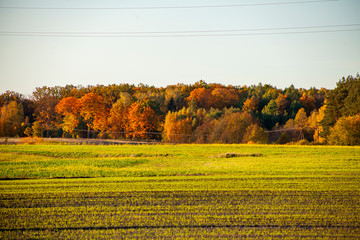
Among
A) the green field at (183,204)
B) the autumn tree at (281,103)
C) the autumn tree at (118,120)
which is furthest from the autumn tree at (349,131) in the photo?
the autumn tree at (118,120)

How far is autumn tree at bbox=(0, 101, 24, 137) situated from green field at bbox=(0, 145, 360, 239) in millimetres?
47397

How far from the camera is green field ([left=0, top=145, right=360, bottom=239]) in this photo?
9.22 meters

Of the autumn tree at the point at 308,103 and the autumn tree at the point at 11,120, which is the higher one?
the autumn tree at the point at 308,103

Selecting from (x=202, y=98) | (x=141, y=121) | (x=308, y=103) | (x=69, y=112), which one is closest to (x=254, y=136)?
(x=141, y=121)

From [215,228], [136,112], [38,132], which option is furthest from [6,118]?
[215,228]

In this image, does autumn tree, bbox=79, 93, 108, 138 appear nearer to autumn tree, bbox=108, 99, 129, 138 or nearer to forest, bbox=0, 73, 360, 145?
forest, bbox=0, 73, 360, 145

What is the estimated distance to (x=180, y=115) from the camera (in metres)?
71.1

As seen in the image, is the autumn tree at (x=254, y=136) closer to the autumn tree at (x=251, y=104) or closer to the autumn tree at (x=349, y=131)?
the autumn tree at (x=349, y=131)

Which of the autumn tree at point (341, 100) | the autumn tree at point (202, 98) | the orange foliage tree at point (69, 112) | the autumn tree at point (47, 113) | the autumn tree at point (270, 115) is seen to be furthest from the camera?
the autumn tree at point (202, 98)

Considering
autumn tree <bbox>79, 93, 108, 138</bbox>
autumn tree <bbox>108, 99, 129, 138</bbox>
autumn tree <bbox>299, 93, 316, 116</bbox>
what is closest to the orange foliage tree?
autumn tree <bbox>79, 93, 108, 138</bbox>

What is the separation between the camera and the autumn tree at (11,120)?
64131 mm

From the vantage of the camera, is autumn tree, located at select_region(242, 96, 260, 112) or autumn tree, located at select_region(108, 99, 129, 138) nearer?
autumn tree, located at select_region(108, 99, 129, 138)

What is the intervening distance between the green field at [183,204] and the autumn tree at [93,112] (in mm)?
50521

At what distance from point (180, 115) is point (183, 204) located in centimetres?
5901
